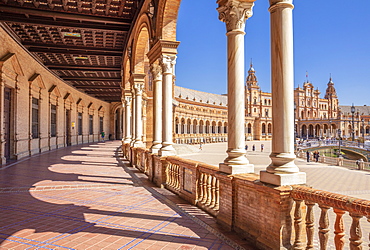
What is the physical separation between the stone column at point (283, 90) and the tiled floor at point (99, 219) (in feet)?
4.53

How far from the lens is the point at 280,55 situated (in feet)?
13.0

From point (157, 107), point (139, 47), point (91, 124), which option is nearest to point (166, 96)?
point (157, 107)

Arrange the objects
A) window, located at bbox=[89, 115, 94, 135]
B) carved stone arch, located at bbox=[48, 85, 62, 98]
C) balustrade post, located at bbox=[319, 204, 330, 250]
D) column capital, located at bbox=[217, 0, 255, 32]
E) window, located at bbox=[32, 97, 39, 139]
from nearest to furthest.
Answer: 1. balustrade post, located at bbox=[319, 204, 330, 250]
2. column capital, located at bbox=[217, 0, 255, 32]
3. window, located at bbox=[32, 97, 39, 139]
4. carved stone arch, located at bbox=[48, 85, 62, 98]
5. window, located at bbox=[89, 115, 94, 135]

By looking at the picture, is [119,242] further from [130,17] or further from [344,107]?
[344,107]

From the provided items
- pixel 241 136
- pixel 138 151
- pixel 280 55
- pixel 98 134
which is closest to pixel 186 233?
pixel 241 136

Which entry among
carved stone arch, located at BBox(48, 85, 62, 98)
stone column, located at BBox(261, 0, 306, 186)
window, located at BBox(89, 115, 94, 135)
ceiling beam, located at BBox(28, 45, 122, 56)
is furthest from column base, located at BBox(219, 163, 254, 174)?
window, located at BBox(89, 115, 94, 135)

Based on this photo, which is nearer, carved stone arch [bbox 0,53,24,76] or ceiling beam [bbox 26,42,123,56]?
carved stone arch [bbox 0,53,24,76]

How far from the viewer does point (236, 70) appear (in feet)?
16.8

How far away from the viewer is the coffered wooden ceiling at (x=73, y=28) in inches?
470

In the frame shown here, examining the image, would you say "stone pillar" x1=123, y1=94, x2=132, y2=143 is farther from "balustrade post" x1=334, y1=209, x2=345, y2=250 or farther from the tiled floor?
"balustrade post" x1=334, y1=209, x2=345, y2=250

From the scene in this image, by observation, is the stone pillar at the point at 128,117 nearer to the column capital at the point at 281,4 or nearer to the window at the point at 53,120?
the window at the point at 53,120

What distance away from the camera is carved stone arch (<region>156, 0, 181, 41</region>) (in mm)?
8969

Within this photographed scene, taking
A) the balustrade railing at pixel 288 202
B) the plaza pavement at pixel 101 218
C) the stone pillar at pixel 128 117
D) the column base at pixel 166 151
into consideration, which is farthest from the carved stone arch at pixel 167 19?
the stone pillar at pixel 128 117

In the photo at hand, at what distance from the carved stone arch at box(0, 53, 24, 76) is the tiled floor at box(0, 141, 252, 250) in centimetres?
701
